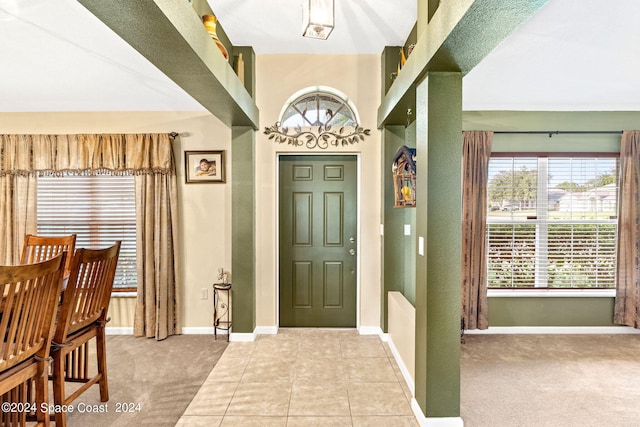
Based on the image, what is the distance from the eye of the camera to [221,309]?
12.8ft

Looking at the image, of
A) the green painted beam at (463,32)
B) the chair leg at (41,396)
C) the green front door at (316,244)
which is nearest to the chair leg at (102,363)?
the chair leg at (41,396)

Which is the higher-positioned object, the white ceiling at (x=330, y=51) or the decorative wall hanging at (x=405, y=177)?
the white ceiling at (x=330, y=51)

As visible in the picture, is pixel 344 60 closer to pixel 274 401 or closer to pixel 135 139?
pixel 135 139

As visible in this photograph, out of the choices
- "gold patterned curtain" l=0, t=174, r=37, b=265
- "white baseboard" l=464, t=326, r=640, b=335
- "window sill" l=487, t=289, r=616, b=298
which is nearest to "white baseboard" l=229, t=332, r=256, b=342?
"white baseboard" l=464, t=326, r=640, b=335

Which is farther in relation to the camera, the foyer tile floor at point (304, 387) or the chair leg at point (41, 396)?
the foyer tile floor at point (304, 387)

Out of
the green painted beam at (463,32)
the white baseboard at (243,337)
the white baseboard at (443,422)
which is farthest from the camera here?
the white baseboard at (243,337)

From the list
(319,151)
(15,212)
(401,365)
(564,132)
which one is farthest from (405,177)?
(15,212)

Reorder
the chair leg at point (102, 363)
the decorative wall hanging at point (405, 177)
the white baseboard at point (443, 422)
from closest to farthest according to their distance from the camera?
1. the white baseboard at point (443, 422)
2. the chair leg at point (102, 363)
3. the decorative wall hanging at point (405, 177)

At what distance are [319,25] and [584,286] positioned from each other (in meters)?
4.18

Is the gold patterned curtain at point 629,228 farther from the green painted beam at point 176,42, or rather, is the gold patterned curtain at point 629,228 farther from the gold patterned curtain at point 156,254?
the gold patterned curtain at point 156,254

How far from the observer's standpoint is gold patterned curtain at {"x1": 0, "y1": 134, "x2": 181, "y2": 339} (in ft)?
12.3

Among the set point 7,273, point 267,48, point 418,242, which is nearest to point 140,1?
point 7,273

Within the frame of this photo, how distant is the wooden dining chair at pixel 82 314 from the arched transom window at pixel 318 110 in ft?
→ 7.36

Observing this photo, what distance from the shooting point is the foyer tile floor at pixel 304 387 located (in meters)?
2.31
